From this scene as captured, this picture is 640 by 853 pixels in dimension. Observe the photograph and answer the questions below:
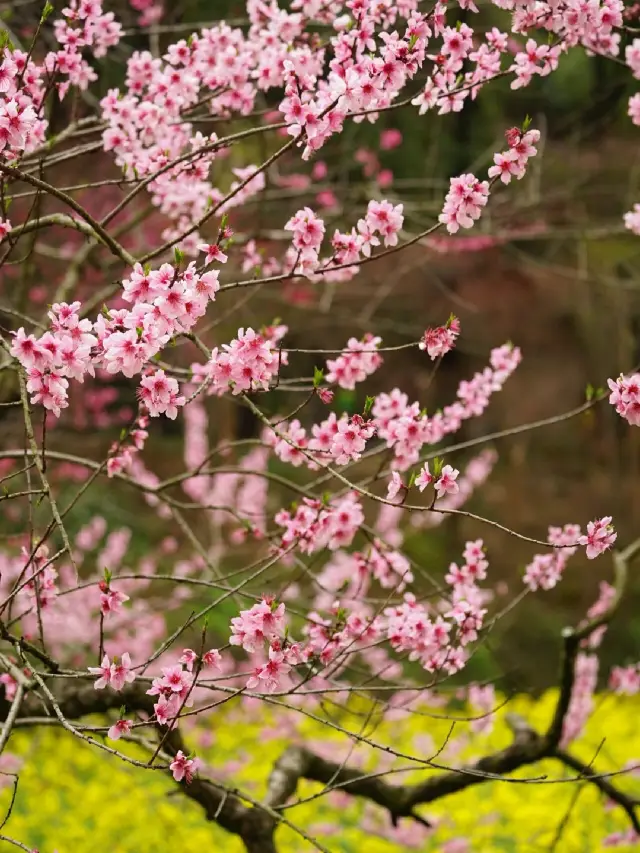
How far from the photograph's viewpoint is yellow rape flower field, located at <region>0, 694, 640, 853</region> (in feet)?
18.3

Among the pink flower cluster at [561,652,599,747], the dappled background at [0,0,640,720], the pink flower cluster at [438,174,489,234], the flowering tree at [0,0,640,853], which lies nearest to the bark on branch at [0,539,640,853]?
the flowering tree at [0,0,640,853]

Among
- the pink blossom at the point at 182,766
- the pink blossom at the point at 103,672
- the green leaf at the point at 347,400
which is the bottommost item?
the pink blossom at the point at 182,766

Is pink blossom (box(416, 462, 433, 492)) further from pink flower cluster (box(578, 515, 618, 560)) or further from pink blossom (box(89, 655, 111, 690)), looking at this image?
pink blossom (box(89, 655, 111, 690))

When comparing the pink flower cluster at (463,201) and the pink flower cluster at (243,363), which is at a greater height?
the pink flower cluster at (463,201)

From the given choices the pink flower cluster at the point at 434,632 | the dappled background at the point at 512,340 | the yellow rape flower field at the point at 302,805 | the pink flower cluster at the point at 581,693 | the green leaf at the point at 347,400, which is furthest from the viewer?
the green leaf at the point at 347,400

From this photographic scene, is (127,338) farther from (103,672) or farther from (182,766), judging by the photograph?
(182,766)

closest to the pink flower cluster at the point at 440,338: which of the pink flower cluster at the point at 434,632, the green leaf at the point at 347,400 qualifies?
the pink flower cluster at the point at 434,632

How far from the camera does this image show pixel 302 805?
6.11m

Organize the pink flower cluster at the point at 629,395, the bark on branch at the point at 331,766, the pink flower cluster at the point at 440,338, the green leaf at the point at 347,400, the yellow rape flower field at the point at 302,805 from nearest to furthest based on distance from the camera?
the pink flower cluster at the point at 629,395
the pink flower cluster at the point at 440,338
the bark on branch at the point at 331,766
the yellow rape flower field at the point at 302,805
the green leaf at the point at 347,400

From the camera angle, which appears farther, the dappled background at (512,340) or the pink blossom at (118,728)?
the dappled background at (512,340)

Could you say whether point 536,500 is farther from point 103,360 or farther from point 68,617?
point 103,360

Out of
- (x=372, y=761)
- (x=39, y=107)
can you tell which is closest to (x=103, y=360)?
(x=39, y=107)

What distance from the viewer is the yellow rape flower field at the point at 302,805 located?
5.59 meters

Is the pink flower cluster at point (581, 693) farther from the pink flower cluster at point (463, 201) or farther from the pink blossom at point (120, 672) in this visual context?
the pink blossom at point (120, 672)
